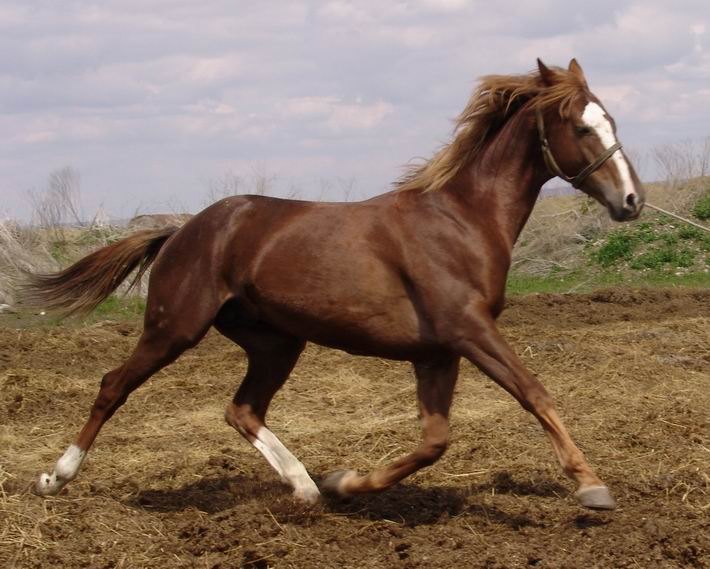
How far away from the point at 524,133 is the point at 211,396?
430 cm

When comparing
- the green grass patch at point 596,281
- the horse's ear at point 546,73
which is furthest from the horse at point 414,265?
the green grass patch at point 596,281

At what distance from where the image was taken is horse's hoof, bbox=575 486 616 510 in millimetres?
4297

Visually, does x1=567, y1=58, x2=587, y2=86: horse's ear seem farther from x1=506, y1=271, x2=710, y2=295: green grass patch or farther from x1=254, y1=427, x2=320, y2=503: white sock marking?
x1=506, y1=271, x2=710, y2=295: green grass patch

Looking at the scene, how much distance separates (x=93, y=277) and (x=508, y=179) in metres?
2.57

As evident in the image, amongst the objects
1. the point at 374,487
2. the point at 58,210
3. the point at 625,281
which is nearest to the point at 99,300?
the point at 374,487

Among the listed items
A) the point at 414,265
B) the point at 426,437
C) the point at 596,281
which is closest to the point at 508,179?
the point at 414,265

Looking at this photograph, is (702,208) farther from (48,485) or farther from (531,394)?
(48,485)

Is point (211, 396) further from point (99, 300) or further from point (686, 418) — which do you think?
point (686, 418)

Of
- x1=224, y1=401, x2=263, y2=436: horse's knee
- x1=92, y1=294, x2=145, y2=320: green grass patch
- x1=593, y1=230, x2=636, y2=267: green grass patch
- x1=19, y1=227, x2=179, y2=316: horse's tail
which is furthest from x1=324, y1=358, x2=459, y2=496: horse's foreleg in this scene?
x1=593, y1=230, x2=636, y2=267: green grass patch

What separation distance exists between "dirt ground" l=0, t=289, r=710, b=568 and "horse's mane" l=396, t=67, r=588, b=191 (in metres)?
1.69

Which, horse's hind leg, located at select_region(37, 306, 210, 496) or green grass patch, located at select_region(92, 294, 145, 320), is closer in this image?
horse's hind leg, located at select_region(37, 306, 210, 496)

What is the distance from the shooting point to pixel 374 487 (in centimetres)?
486

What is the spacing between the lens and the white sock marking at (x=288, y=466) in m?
5.07

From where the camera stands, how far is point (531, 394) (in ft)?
14.6
